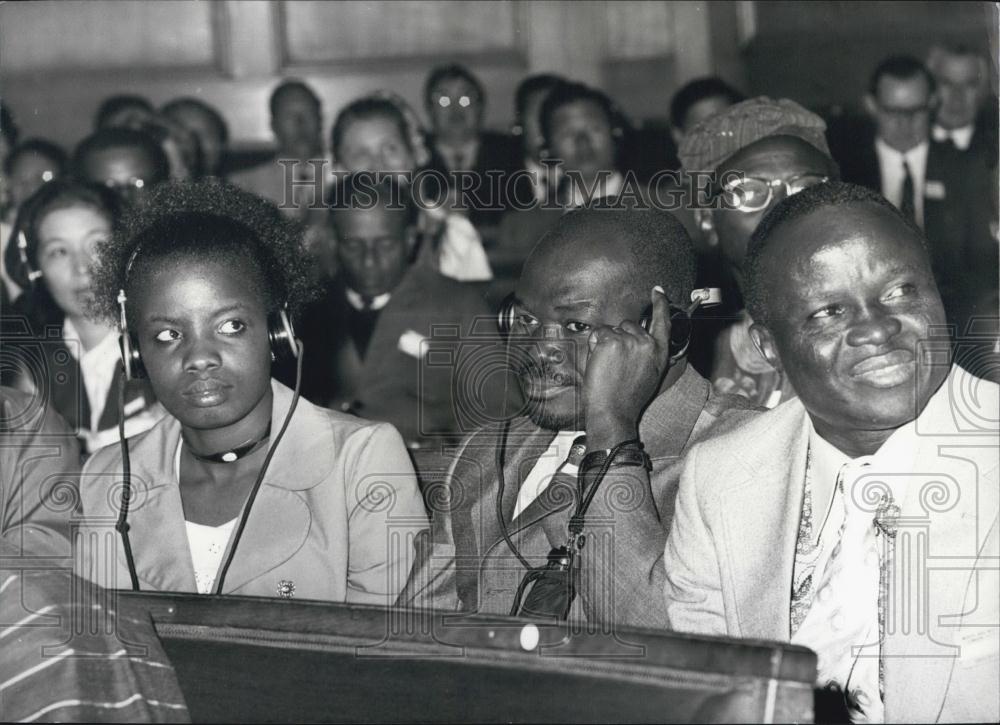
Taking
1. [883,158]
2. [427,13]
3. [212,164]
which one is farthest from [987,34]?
[212,164]

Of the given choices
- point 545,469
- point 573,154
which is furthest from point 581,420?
point 573,154

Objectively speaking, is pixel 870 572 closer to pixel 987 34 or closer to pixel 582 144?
pixel 582 144

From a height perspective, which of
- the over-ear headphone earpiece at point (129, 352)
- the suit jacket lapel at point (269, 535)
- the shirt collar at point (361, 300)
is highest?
the shirt collar at point (361, 300)

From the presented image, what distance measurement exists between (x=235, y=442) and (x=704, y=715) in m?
1.18

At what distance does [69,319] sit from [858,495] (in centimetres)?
247

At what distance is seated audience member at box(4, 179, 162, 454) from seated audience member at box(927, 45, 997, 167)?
336 cm

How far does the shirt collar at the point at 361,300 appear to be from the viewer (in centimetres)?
370

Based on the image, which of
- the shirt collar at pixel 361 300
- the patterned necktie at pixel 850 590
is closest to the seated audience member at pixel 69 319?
the shirt collar at pixel 361 300

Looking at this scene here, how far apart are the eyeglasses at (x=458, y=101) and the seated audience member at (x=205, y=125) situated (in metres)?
1.04

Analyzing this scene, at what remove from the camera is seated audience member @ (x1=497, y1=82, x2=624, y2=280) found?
425cm

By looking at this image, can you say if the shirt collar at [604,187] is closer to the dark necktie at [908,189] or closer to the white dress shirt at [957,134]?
the dark necktie at [908,189]

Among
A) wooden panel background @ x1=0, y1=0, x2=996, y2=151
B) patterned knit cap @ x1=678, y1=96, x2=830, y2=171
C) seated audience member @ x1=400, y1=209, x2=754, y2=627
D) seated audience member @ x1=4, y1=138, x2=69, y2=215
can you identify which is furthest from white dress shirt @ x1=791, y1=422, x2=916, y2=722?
wooden panel background @ x1=0, y1=0, x2=996, y2=151

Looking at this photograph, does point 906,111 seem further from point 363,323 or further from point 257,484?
point 257,484

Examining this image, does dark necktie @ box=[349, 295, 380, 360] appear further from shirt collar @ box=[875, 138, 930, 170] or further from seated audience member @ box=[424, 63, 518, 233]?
shirt collar @ box=[875, 138, 930, 170]
